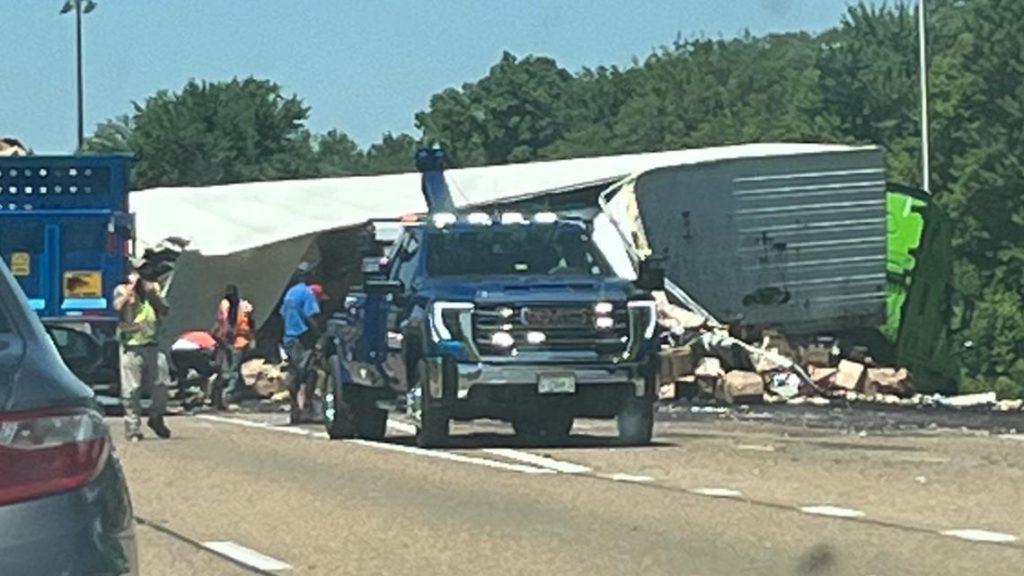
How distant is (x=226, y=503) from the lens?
15820 mm

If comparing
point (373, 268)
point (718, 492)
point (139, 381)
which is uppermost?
point (373, 268)

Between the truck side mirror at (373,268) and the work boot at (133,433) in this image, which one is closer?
the truck side mirror at (373,268)

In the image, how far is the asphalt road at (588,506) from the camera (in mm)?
12289

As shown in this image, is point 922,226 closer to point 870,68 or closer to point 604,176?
point 604,176

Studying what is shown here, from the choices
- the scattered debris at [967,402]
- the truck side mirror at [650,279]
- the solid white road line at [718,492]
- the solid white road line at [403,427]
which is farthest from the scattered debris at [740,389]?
the solid white road line at [718,492]

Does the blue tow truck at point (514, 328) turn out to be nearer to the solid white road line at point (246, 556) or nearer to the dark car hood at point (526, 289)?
the dark car hood at point (526, 289)

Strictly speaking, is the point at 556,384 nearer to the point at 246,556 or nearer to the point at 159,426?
the point at 159,426

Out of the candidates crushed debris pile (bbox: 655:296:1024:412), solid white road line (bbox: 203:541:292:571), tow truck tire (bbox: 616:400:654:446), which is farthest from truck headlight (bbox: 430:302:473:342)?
crushed debris pile (bbox: 655:296:1024:412)

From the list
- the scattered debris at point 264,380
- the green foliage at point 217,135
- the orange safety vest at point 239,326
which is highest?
the green foliage at point 217,135

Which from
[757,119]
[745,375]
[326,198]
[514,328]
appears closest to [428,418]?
[514,328]

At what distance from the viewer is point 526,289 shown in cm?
2022

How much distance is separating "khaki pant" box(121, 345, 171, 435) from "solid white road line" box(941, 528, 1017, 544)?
1131 cm

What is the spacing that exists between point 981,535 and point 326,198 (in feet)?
84.2

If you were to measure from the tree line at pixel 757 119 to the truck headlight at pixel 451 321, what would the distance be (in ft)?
106
